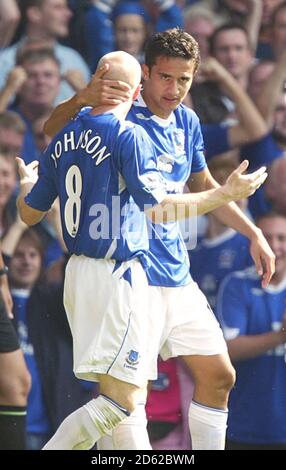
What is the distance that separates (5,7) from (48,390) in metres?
2.23

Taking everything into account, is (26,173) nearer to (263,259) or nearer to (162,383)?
(263,259)

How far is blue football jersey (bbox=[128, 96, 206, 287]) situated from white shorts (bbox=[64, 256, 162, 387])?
0.28m

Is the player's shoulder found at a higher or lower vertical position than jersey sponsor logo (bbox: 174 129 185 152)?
higher

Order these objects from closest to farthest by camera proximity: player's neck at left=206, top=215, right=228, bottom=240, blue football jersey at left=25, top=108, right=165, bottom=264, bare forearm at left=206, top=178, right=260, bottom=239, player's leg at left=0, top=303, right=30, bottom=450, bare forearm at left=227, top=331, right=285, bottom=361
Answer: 1. blue football jersey at left=25, top=108, right=165, bottom=264
2. bare forearm at left=206, top=178, right=260, bottom=239
3. player's leg at left=0, top=303, right=30, bottom=450
4. bare forearm at left=227, top=331, right=285, bottom=361
5. player's neck at left=206, top=215, right=228, bottom=240

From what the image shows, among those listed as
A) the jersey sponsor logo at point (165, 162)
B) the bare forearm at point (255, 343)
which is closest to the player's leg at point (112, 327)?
the jersey sponsor logo at point (165, 162)

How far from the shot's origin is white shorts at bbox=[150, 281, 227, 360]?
6.05 m

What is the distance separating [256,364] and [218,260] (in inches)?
25.0

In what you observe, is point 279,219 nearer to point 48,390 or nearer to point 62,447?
point 48,390

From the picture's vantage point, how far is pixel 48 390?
7887 mm

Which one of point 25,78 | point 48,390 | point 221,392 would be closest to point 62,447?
point 221,392

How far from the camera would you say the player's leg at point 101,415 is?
565 cm

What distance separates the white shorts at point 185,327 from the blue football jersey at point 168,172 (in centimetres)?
5

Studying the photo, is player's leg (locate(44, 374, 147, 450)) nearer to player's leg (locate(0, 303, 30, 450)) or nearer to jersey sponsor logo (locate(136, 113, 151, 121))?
jersey sponsor logo (locate(136, 113, 151, 121))

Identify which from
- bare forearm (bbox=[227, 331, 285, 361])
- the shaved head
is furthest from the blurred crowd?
the shaved head
